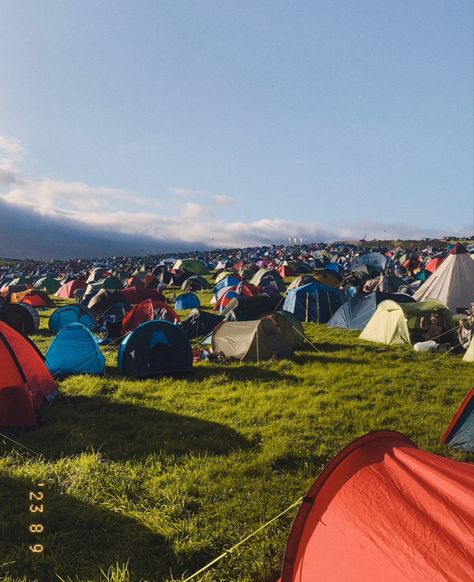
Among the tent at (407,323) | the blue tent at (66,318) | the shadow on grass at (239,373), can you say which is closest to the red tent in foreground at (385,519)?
the shadow on grass at (239,373)

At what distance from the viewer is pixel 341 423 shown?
743 centimetres

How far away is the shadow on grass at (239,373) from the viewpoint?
1046 cm

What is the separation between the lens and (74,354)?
11.1 m

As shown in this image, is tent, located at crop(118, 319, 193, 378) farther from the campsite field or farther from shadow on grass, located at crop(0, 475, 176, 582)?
shadow on grass, located at crop(0, 475, 176, 582)

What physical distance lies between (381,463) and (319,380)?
654cm

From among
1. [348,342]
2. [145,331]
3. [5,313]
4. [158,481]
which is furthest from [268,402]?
[5,313]

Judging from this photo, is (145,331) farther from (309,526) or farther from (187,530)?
(309,526)

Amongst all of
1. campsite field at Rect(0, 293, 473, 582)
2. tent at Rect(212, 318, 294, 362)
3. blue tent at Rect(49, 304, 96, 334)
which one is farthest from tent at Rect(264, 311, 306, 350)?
blue tent at Rect(49, 304, 96, 334)

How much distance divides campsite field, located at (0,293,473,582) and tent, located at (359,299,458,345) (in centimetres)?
214

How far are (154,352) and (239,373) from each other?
2.41 m

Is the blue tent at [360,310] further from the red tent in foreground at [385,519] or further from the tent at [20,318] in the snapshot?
the tent at [20,318]

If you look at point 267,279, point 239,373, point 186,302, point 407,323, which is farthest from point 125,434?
point 267,279

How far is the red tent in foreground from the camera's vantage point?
2756 millimetres

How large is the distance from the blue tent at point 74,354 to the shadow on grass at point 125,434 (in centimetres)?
246
